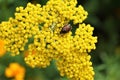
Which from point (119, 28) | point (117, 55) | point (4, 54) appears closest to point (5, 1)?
point (4, 54)

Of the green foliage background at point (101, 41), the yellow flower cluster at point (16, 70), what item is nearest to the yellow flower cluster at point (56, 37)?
the green foliage background at point (101, 41)

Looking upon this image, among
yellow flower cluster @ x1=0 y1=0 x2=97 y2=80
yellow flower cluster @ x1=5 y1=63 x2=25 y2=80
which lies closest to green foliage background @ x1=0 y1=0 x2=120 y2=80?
yellow flower cluster @ x1=5 y1=63 x2=25 y2=80

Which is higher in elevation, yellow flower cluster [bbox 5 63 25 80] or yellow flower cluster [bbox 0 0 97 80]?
yellow flower cluster [bbox 5 63 25 80]

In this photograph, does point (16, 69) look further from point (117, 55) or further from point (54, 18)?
point (54, 18)

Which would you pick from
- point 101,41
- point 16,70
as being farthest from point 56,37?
point 101,41

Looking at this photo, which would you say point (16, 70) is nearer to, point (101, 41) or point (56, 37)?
point (101, 41)

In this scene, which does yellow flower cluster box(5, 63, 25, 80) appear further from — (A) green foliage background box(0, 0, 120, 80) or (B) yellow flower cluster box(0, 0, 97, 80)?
(B) yellow flower cluster box(0, 0, 97, 80)
